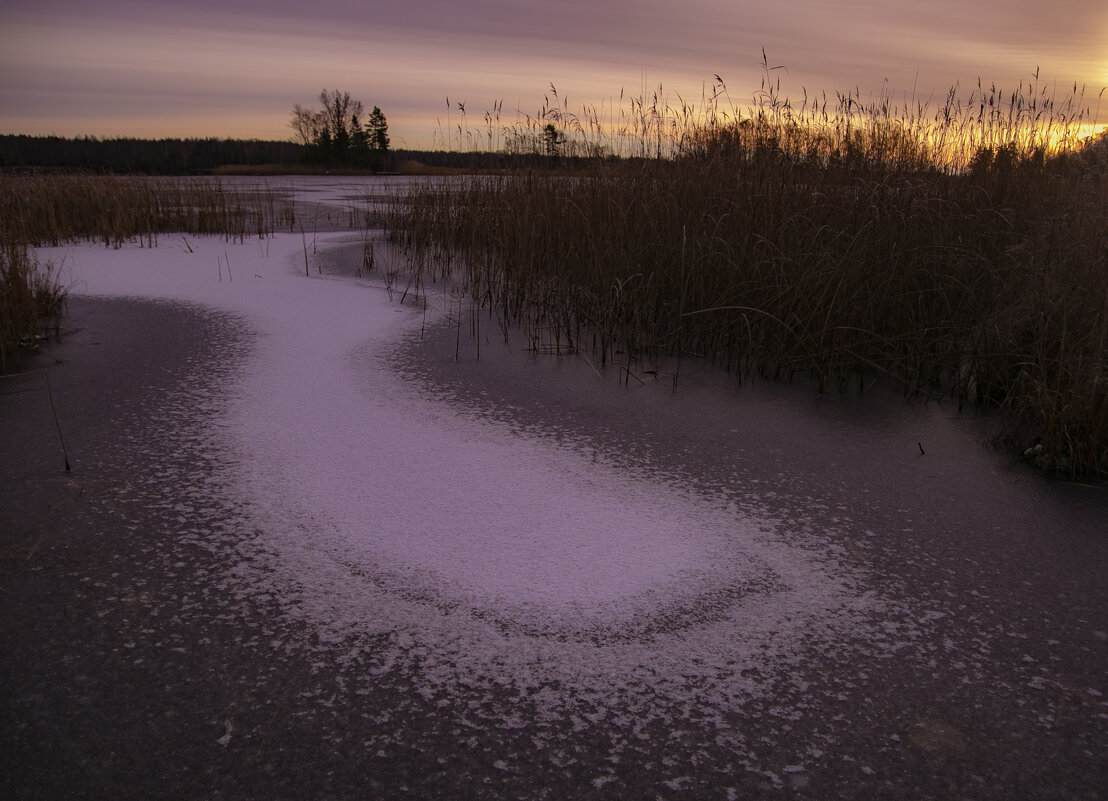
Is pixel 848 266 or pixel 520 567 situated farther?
pixel 848 266

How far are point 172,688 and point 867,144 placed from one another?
163 inches

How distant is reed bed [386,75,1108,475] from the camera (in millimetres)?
2367

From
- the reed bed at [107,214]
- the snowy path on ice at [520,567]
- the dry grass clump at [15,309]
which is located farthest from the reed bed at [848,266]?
the reed bed at [107,214]

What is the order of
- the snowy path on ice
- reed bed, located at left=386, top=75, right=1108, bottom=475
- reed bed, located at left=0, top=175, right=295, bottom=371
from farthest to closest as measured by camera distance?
reed bed, located at left=0, top=175, right=295, bottom=371
reed bed, located at left=386, top=75, right=1108, bottom=475
the snowy path on ice

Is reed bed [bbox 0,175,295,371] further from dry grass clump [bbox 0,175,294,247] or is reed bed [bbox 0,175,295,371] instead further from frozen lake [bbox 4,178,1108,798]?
frozen lake [bbox 4,178,1108,798]

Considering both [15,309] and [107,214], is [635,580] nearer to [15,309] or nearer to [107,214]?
[15,309]

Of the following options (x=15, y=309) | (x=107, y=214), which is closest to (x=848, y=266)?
(x=15, y=309)

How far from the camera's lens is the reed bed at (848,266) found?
7.77 feet

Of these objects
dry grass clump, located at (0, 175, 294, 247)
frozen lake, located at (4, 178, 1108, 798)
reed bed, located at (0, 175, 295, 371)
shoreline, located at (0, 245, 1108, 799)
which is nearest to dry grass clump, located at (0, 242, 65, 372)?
frozen lake, located at (4, 178, 1108, 798)

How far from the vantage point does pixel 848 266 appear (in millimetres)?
2775

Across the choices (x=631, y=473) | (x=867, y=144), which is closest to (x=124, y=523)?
(x=631, y=473)

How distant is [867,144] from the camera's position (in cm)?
403

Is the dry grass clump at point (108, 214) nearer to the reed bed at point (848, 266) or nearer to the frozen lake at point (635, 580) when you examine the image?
the reed bed at point (848, 266)

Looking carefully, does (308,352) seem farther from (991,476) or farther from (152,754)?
(991,476)
